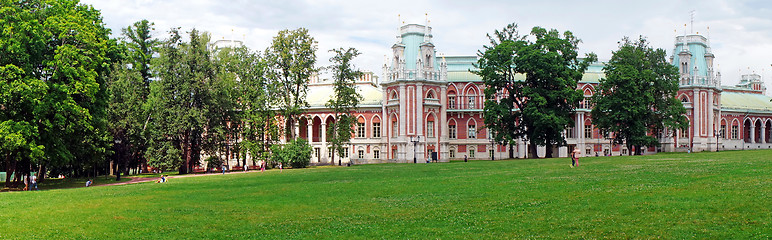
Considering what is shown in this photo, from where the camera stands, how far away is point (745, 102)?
3597 inches

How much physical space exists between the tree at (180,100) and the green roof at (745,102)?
219 ft

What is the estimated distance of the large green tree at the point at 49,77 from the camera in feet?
113

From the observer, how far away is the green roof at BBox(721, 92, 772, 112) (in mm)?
88500

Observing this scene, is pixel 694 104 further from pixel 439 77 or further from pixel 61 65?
pixel 61 65

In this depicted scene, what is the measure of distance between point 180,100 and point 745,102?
Result: 76624 mm

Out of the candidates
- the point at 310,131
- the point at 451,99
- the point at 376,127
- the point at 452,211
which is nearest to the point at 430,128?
the point at 376,127

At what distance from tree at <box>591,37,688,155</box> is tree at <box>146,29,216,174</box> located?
35.3m

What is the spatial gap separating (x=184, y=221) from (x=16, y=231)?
4428 mm

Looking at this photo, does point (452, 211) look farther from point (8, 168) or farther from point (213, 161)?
point (213, 161)

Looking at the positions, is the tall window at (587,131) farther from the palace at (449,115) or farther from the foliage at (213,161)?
the foliage at (213,161)

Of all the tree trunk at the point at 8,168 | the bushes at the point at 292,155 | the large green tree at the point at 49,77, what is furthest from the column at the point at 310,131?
the tree trunk at the point at 8,168

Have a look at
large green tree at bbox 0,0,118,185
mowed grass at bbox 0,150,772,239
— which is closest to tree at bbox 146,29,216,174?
large green tree at bbox 0,0,118,185

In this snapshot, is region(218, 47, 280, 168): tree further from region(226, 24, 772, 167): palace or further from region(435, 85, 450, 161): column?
region(435, 85, 450, 161): column

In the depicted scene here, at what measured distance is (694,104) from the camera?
3132 inches
